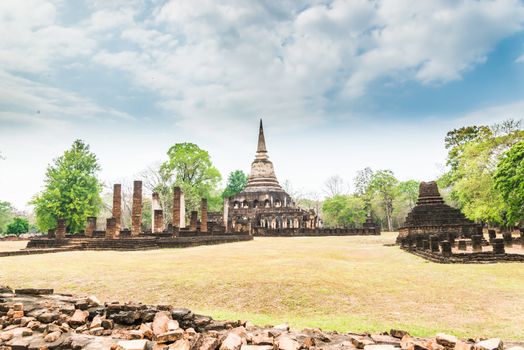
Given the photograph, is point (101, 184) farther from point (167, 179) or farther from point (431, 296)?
point (431, 296)

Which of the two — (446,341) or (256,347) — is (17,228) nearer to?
(256,347)

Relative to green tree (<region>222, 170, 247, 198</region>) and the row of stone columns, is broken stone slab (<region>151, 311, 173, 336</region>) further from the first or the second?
green tree (<region>222, 170, 247, 198</region>)

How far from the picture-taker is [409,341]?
3.96 metres

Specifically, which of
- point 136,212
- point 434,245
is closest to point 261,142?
point 136,212

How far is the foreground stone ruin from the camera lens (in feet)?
12.9

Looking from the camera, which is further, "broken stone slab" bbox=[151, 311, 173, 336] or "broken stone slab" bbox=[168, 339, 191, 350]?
"broken stone slab" bbox=[151, 311, 173, 336]

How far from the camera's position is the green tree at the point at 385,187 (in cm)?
5666

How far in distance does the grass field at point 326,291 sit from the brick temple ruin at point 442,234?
2224 mm

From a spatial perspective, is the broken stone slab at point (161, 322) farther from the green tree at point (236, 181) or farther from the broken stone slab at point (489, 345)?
the green tree at point (236, 181)

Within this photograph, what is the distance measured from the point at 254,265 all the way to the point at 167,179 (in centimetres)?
3450

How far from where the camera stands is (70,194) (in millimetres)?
34500

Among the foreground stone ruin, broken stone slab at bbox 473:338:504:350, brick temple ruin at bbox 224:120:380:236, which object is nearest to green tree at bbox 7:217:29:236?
brick temple ruin at bbox 224:120:380:236

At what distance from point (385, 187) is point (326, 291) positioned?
5169cm

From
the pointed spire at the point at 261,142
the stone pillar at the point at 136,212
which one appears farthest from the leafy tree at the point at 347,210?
the stone pillar at the point at 136,212
